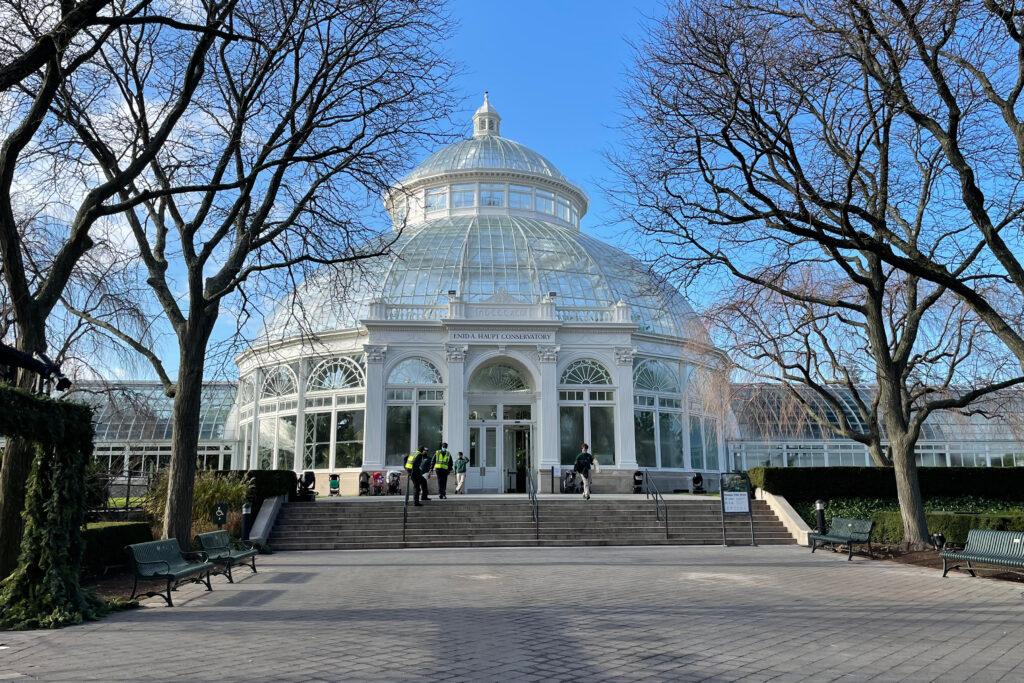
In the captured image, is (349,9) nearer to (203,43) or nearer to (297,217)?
(203,43)

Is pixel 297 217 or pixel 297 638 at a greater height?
pixel 297 217

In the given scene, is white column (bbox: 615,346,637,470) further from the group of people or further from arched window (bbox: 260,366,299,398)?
arched window (bbox: 260,366,299,398)

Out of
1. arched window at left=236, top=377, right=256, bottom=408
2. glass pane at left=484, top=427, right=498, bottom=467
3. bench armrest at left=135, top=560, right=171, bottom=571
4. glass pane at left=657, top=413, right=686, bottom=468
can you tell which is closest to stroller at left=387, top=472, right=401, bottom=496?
glass pane at left=484, top=427, right=498, bottom=467

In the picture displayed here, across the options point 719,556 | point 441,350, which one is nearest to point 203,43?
point 719,556

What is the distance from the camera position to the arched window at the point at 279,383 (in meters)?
30.5

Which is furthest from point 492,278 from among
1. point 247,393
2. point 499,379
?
point 247,393

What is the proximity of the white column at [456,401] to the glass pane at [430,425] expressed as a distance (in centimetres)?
38

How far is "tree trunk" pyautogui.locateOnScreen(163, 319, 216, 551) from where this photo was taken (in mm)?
13758

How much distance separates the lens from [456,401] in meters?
27.9

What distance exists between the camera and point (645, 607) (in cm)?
928

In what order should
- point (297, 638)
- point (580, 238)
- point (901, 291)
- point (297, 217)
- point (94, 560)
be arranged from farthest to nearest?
point (580, 238), point (901, 291), point (297, 217), point (94, 560), point (297, 638)

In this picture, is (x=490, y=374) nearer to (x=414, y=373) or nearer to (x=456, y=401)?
(x=456, y=401)

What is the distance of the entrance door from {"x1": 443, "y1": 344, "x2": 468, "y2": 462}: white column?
2.67ft

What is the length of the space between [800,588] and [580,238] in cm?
2547
